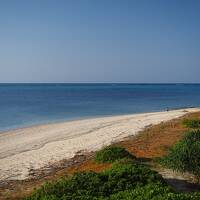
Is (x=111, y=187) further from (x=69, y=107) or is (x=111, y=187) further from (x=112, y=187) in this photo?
(x=69, y=107)

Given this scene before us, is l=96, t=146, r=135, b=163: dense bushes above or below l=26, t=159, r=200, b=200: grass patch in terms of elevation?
below

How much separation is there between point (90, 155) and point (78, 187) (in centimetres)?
951

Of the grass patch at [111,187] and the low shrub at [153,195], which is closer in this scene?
the low shrub at [153,195]

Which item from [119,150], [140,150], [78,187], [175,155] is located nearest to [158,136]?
[140,150]

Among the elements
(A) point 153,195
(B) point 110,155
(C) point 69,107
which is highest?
(A) point 153,195

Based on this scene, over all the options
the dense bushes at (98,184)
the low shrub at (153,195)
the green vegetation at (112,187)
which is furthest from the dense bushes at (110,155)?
the low shrub at (153,195)

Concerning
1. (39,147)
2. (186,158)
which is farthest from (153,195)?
(39,147)

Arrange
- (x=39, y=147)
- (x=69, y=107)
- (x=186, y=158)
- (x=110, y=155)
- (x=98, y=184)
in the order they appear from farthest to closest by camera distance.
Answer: (x=69, y=107)
(x=39, y=147)
(x=110, y=155)
(x=186, y=158)
(x=98, y=184)

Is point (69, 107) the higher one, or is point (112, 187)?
point (112, 187)

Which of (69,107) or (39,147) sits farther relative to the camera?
(69,107)

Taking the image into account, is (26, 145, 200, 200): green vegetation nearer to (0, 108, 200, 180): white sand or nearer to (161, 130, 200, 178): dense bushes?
(161, 130, 200, 178): dense bushes

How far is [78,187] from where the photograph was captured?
11.0 metres

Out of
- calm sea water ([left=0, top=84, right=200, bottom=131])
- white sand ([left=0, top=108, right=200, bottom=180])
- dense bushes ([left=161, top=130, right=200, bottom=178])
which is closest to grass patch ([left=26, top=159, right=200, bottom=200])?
dense bushes ([left=161, top=130, right=200, bottom=178])

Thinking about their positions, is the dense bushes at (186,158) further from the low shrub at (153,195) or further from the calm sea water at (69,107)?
the calm sea water at (69,107)
